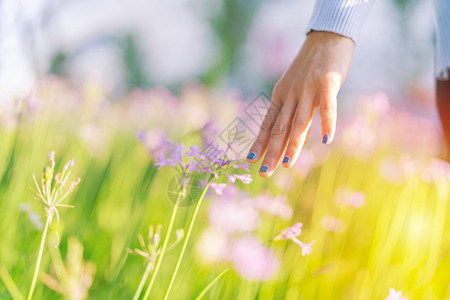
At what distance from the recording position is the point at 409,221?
65.1 inches

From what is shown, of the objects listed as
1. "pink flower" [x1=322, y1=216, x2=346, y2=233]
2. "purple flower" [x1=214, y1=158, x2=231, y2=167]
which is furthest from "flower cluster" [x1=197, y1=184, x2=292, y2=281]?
"purple flower" [x1=214, y1=158, x2=231, y2=167]

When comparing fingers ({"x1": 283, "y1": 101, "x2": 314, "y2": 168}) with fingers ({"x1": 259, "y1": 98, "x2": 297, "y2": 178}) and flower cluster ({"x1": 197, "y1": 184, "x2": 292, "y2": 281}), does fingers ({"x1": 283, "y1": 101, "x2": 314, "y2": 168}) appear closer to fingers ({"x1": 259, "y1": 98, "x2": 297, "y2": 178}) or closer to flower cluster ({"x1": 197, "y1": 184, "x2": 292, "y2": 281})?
fingers ({"x1": 259, "y1": 98, "x2": 297, "y2": 178})

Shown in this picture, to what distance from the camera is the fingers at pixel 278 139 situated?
773 mm

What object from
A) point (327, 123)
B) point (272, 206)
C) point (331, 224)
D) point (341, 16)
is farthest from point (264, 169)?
point (331, 224)

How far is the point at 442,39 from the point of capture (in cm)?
95

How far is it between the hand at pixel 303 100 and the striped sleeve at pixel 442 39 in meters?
0.21

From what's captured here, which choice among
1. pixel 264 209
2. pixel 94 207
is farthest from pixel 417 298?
pixel 94 207

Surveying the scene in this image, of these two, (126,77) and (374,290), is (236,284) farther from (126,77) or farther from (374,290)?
(126,77)

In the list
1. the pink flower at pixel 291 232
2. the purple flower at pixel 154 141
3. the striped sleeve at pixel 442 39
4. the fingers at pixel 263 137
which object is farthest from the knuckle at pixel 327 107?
the purple flower at pixel 154 141

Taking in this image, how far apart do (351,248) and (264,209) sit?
53 centimetres

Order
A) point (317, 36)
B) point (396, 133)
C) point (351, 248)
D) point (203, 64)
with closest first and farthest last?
point (317, 36)
point (351, 248)
point (396, 133)
point (203, 64)

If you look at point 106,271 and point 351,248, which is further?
point 351,248

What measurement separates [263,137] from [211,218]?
0.53 m

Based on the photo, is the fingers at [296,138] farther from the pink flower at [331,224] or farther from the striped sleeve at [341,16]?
the pink flower at [331,224]
